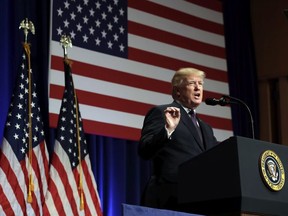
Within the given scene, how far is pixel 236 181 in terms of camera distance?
2.27 m

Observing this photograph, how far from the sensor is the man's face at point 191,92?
3.13m

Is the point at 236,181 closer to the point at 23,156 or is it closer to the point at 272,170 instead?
→ the point at 272,170

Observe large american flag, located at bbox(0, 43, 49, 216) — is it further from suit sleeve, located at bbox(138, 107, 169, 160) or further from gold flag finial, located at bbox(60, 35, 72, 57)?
suit sleeve, located at bbox(138, 107, 169, 160)

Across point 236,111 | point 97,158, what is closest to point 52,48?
point 97,158

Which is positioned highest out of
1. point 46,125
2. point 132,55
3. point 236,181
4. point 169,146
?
point 132,55

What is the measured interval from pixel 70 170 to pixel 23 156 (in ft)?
1.38

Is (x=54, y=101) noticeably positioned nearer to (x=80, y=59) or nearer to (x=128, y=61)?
(x=80, y=59)

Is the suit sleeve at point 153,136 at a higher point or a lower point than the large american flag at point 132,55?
lower

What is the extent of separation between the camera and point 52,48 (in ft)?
17.5

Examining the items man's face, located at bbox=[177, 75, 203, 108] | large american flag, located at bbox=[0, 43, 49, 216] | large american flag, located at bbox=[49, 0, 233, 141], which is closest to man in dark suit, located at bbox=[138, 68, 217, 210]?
man's face, located at bbox=[177, 75, 203, 108]

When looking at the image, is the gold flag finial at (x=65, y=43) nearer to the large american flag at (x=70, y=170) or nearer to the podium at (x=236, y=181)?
the large american flag at (x=70, y=170)

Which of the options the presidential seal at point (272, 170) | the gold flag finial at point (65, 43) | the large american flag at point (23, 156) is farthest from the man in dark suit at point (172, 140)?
the gold flag finial at point (65, 43)

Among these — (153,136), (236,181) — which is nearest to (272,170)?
(236,181)

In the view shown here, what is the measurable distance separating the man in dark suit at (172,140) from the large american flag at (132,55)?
7.30ft
